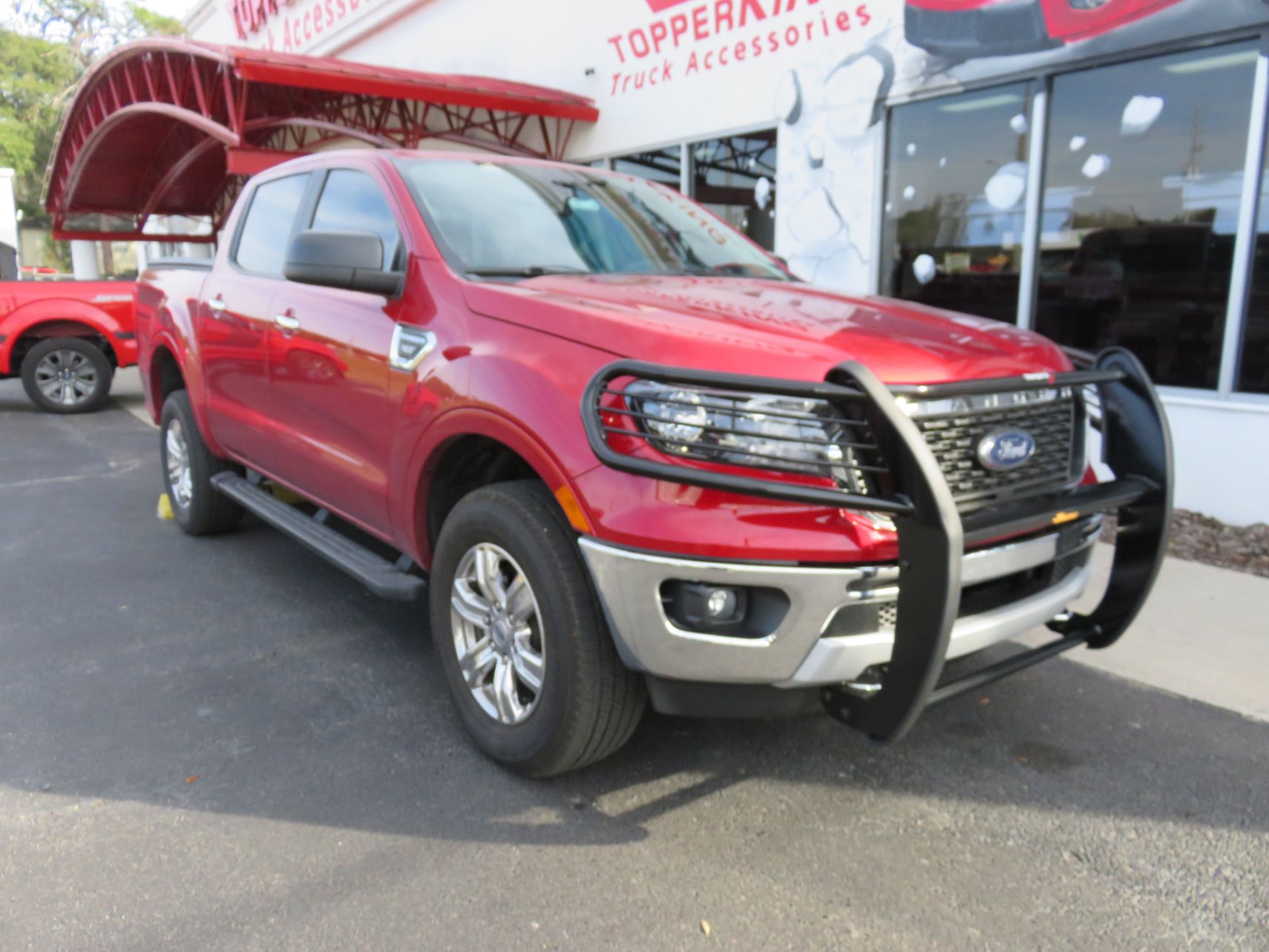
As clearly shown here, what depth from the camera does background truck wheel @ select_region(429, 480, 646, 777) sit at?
2.66 metres

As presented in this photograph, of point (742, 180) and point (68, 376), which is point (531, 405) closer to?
point (742, 180)

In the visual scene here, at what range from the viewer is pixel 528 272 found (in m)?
3.47

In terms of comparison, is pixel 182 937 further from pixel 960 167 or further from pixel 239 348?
pixel 960 167

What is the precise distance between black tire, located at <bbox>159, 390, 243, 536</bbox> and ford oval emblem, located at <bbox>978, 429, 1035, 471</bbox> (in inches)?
164

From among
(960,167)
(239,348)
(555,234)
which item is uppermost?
(960,167)

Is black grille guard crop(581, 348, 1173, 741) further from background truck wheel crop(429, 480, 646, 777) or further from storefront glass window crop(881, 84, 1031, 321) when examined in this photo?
storefront glass window crop(881, 84, 1031, 321)

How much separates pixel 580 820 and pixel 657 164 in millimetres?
8924

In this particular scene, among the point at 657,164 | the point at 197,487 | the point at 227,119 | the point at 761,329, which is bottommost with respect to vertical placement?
the point at 197,487

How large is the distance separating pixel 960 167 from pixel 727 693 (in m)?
6.20

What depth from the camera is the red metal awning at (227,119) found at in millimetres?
11359

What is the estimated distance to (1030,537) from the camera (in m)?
2.74

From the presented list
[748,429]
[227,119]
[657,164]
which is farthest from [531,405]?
[227,119]

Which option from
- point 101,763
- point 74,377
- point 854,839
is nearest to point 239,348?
point 101,763

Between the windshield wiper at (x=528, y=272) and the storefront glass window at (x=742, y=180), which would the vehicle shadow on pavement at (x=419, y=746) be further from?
the storefront glass window at (x=742, y=180)
